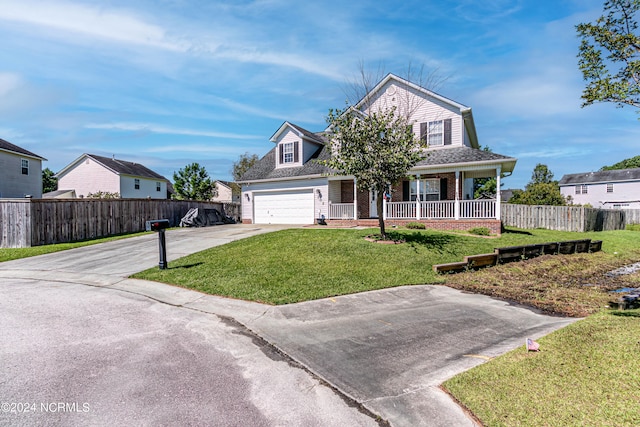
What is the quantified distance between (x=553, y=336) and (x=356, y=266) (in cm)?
510

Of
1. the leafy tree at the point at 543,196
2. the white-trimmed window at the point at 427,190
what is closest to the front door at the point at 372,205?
the white-trimmed window at the point at 427,190

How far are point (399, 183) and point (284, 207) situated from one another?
864cm

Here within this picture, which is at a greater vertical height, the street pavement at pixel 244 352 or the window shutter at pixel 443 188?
the window shutter at pixel 443 188

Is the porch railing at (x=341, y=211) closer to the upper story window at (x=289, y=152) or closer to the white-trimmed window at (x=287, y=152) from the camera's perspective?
the upper story window at (x=289, y=152)

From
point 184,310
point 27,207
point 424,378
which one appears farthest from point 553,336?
point 27,207

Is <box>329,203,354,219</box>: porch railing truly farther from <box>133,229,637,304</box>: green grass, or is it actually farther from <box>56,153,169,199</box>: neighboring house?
<box>56,153,169,199</box>: neighboring house

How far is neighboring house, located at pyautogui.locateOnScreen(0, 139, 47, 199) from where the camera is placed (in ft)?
76.9

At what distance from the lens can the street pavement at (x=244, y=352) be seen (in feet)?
9.62

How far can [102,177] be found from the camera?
3412 centimetres

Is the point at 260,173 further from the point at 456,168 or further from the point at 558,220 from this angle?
the point at 558,220

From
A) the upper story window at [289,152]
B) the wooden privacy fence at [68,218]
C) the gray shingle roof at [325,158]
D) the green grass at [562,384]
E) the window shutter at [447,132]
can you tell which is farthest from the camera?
the upper story window at [289,152]

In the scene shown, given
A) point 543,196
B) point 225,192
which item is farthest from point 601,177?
point 225,192

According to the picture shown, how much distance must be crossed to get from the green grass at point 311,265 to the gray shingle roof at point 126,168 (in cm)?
2867

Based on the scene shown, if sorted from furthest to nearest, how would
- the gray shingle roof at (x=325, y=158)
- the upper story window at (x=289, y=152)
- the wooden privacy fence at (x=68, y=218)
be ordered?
the upper story window at (x=289, y=152) < the gray shingle roof at (x=325, y=158) < the wooden privacy fence at (x=68, y=218)
